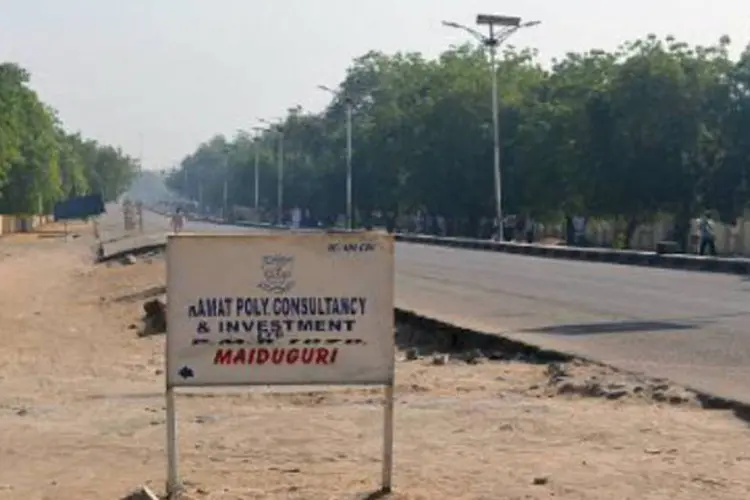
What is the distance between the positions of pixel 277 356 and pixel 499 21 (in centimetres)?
5435

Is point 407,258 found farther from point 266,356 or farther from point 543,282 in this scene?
point 266,356

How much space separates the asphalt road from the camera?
1496 centimetres

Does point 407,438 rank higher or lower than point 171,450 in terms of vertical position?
lower

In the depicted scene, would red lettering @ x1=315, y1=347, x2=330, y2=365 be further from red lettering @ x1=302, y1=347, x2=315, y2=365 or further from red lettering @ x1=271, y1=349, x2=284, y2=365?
red lettering @ x1=271, y1=349, x2=284, y2=365

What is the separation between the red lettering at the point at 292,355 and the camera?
26.1 feet

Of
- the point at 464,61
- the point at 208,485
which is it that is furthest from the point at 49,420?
the point at 464,61

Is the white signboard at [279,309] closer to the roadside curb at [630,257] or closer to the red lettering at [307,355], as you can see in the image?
the red lettering at [307,355]

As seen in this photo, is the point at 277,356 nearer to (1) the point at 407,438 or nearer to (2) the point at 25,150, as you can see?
(1) the point at 407,438

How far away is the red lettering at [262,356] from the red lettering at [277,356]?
0.09 feet

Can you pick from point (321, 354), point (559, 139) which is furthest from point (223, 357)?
point (559, 139)

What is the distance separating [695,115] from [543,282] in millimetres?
28632

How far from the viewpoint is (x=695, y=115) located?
58.0 metres

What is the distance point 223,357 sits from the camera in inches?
311

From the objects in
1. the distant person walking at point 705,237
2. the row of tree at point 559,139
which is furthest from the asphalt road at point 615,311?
the row of tree at point 559,139
